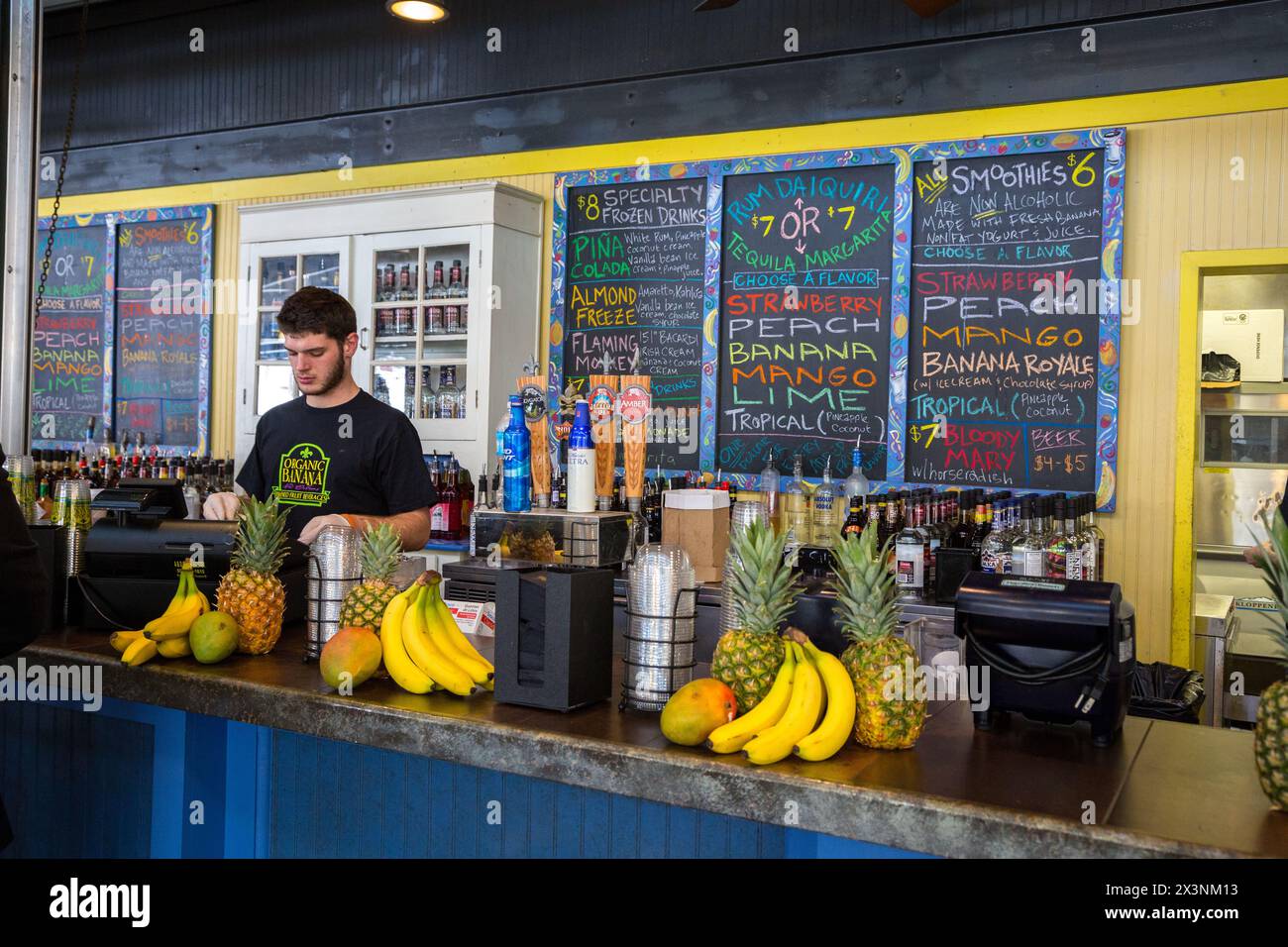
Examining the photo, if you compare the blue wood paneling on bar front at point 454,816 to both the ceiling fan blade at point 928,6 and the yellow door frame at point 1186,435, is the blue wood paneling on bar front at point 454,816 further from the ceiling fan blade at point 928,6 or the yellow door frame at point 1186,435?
the ceiling fan blade at point 928,6

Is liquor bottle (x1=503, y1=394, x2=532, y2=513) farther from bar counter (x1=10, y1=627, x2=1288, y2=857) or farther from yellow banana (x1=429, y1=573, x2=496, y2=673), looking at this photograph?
yellow banana (x1=429, y1=573, x2=496, y2=673)

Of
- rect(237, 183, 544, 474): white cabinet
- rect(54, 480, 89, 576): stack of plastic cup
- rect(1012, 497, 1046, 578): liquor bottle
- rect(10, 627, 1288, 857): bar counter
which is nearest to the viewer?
rect(10, 627, 1288, 857): bar counter

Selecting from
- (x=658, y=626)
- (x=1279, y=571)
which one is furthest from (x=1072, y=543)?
(x=658, y=626)

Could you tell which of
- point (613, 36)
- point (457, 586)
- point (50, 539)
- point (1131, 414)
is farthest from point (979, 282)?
point (50, 539)

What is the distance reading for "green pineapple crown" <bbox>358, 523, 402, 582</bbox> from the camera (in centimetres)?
217

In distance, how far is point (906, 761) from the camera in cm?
168

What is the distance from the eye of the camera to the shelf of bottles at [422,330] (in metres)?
5.25

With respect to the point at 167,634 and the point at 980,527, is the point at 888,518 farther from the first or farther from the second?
the point at 167,634

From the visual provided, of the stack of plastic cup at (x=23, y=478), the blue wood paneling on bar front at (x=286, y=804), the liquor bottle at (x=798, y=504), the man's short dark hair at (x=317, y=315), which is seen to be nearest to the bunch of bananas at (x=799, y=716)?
the blue wood paneling on bar front at (x=286, y=804)

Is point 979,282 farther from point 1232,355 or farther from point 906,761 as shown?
point 906,761

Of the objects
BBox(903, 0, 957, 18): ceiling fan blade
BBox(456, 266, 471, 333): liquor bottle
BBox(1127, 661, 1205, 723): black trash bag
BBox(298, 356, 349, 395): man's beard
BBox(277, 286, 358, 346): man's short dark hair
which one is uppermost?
BBox(903, 0, 957, 18): ceiling fan blade

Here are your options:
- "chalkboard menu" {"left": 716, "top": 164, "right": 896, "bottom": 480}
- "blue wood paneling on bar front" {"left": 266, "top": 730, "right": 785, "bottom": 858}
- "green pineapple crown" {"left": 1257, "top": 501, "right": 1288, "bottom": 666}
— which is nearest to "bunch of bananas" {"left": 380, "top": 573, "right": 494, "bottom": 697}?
"blue wood paneling on bar front" {"left": 266, "top": 730, "right": 785, "bottom": 858}

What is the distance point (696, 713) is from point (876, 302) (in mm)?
3222

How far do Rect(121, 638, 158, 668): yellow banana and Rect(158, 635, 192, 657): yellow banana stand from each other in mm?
16
